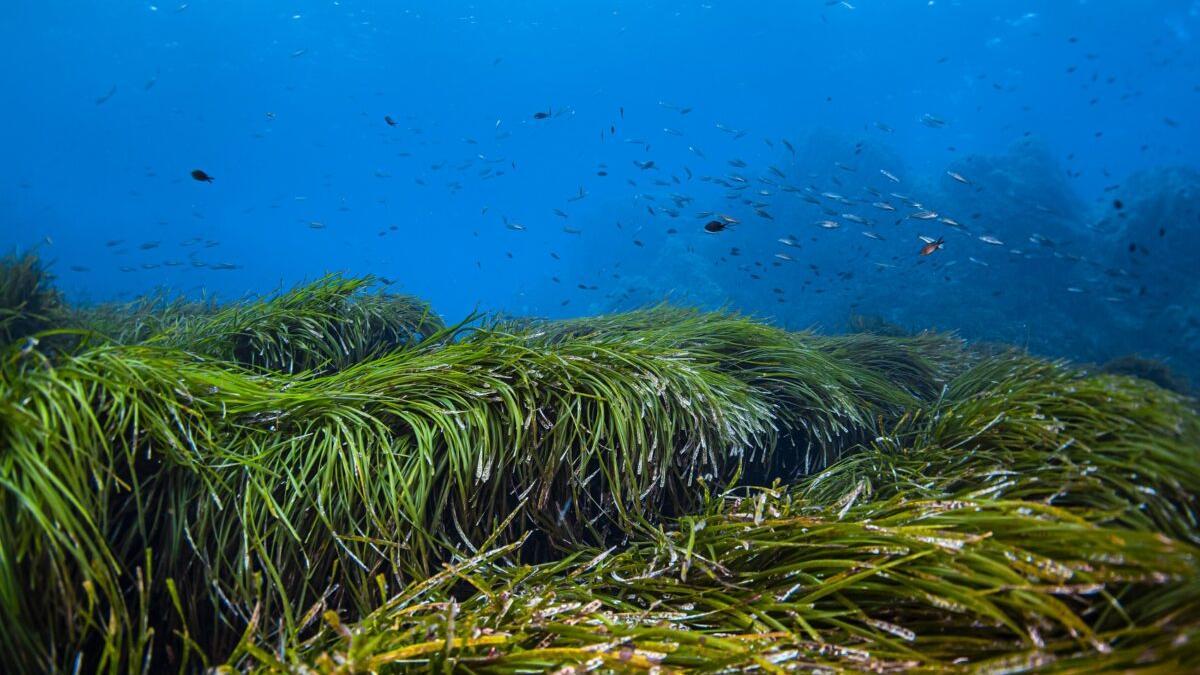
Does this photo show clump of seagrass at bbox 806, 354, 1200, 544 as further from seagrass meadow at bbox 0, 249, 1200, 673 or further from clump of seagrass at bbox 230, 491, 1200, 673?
clump of seagrass at bbox 230, 491, 1200, 673

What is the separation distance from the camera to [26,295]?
3.34 metres

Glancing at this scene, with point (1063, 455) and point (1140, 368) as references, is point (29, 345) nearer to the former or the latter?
point (1063, 455)

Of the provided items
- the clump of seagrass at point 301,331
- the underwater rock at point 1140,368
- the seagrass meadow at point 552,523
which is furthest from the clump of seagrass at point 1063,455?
the clump of seagrass at point 301,331

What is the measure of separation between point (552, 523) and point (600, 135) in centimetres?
7774

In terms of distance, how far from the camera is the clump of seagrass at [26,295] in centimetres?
303

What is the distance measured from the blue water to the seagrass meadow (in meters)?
18.0

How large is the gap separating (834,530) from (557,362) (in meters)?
1.44

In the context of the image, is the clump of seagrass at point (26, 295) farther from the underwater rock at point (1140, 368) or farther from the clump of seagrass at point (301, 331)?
the underwater rock at point (1140, 368)

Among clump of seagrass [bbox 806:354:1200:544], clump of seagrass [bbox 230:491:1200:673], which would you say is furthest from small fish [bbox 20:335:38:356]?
clump of seagrass [bbox 806:354:1200:544]

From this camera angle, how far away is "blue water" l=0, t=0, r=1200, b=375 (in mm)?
24641

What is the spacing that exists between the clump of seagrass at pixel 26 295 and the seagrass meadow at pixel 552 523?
3cm

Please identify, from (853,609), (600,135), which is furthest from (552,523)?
(600,135)

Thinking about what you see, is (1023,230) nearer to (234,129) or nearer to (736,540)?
(736,540)

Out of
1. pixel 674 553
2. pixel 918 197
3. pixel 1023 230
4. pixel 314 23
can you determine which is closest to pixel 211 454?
pixel 674 553
